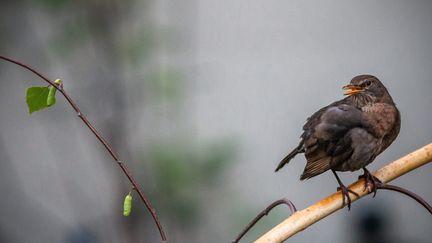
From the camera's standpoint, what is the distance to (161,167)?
2998 millimetres

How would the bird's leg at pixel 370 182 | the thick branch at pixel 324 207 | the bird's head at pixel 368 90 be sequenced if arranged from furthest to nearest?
the bird's head at pixel 368 90
the bird's leg at pixel 370 182
the thick branch at pixel 324 207

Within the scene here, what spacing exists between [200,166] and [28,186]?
1.06 m

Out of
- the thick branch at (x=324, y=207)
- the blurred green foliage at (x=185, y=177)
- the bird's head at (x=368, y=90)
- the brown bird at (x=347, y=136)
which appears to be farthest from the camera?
the blurred green foliage at (x=185, y=177)

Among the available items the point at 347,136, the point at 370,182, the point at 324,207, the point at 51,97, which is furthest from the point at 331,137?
the point at 51,97

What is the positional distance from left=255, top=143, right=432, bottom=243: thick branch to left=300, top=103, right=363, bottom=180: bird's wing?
0.19m

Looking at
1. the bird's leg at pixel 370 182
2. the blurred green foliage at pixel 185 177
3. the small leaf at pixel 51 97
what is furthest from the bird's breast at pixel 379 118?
the blurred green foliage at pixel 185 177

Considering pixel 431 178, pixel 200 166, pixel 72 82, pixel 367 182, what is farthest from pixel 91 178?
pixel 367 182

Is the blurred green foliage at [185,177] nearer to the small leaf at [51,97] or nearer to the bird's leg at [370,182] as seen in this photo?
the bird's leg at [370,182]

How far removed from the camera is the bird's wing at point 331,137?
1.85m

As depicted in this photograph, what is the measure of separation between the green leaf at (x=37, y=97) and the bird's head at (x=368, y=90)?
0.82 metres

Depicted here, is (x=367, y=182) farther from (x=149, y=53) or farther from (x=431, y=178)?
(x=431, y=178)

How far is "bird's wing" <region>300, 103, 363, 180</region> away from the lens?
1.85 m

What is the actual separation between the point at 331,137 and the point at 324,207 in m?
0.40

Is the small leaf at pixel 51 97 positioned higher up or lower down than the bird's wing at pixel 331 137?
higher up
